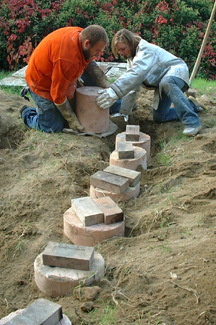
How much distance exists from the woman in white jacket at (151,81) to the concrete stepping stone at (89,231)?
1974 mm

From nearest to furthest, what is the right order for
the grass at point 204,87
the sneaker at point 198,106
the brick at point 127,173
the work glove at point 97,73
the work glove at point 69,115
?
the brick at point 127,173 < the work glove at point 69,115 < the work glove at point 97,73 < the sneaker at point 198,106 < the grass at point 204,87

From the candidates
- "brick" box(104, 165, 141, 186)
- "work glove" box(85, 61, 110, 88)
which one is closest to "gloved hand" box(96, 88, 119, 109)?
"work glove" box(85, 61, 110, 88)

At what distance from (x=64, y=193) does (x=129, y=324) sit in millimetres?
1636

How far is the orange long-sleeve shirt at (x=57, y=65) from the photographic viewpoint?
416cm

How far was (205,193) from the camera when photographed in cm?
326

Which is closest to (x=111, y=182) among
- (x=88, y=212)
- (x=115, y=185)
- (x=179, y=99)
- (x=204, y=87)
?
(x=115, y=185)

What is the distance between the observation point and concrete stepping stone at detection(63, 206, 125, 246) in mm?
2787

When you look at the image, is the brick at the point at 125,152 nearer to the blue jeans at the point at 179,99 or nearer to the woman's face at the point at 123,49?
the blue jeans at the point at 179,99

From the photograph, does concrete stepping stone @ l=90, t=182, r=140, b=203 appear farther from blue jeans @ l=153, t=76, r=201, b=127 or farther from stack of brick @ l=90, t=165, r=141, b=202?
blue jeans @ l=153, t=76, r=201, b=127

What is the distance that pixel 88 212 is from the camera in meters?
2.82

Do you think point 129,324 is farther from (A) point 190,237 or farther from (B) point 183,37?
(B) point 183,37

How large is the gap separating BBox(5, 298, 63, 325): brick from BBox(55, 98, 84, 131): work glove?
2.75 m

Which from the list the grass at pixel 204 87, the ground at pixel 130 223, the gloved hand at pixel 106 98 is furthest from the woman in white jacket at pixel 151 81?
the grass at pixel 204 87

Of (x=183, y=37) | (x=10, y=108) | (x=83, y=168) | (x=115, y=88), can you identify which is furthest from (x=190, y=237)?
(x=183, y=37)
